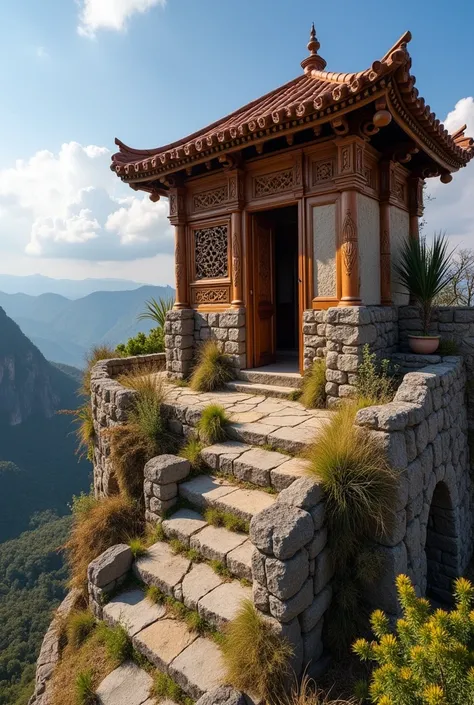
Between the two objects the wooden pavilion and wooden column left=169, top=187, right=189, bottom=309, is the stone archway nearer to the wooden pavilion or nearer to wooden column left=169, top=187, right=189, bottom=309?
the wooden pavilion

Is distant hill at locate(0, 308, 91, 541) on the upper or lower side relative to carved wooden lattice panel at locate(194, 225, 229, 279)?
lower

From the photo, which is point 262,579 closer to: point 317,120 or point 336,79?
point 317,120

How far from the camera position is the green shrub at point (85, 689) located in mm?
2789

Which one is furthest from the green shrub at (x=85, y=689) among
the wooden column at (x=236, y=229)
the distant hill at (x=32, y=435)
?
the distant hill at (x=32, y=435)

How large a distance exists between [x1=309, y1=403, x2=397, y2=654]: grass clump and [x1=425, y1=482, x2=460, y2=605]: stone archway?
8.40 ft

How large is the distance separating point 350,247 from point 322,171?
125 cm

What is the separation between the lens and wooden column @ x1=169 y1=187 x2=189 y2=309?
7.17 m

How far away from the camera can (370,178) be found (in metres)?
5.76

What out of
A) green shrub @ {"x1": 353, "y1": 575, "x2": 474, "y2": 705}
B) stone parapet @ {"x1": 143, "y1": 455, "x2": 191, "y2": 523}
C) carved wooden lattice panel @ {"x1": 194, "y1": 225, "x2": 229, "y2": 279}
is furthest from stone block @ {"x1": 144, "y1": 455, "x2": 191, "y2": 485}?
carved wooden lattice panel @ {"x1": 194, "y1": 225, "x2": 229, "y2": 279}

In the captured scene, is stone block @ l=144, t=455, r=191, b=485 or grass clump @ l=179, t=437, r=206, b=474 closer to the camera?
stone block @ l=144, t=455, r=191, b=485

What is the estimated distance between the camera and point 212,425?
444 centimetres

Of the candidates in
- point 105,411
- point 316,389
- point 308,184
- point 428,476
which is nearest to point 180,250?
point 308,184

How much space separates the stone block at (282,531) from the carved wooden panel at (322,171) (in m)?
4.54

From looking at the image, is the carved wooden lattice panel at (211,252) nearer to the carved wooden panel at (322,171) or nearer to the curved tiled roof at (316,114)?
the curved tiled roof at (316,114)
